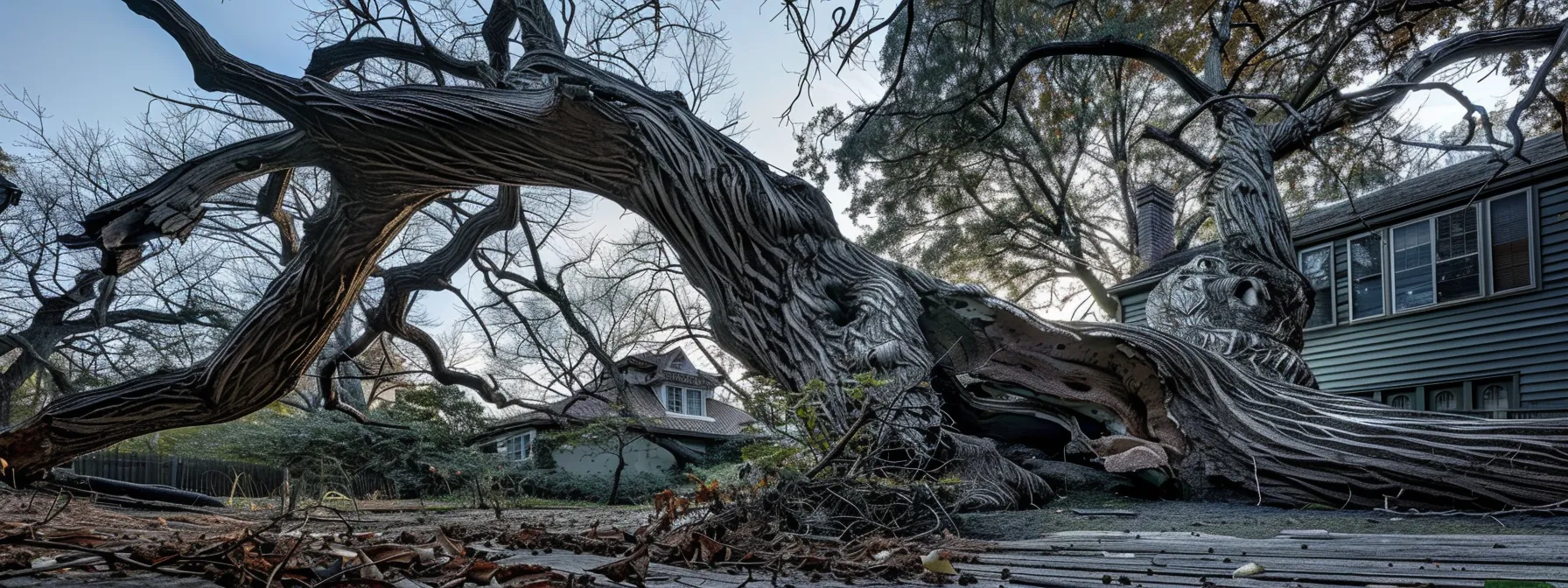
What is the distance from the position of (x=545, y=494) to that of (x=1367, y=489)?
1471cm

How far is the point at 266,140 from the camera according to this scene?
4.83 m

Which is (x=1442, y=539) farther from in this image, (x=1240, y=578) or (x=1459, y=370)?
(x=1459, y=370)

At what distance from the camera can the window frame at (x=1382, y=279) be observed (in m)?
12.7

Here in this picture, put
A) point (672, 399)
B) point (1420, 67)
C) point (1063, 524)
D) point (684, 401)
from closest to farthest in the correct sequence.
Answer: point (1063, 524)
point (1420, 67)
point (672, 399)
point (684, 401)

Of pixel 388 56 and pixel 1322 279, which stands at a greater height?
pixel 388 56

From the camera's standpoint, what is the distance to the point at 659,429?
18.3 metres

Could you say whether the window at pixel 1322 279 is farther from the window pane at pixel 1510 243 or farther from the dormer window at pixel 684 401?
the dormer window at pixel 684 401

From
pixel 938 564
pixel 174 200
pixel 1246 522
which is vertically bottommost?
pixel 1246 522

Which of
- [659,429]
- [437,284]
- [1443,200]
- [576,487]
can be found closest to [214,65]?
[437,284]

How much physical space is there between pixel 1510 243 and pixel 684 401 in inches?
748

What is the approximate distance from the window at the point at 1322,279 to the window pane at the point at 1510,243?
2.24m

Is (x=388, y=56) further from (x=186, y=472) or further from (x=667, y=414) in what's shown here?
(x=667, y=414)

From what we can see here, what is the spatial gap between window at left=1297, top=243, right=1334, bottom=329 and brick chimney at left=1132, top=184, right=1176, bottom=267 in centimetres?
285

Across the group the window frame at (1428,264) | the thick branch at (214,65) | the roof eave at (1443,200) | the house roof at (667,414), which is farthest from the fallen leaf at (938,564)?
the house roof at (667,414)
